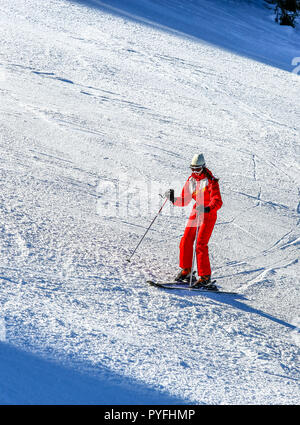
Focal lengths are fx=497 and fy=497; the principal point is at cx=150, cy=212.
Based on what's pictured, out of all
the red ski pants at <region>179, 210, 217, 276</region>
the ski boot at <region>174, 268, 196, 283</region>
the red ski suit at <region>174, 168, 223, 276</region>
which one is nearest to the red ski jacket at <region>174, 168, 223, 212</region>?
the red ski suit at <region>174, 168, 223, 276</region>

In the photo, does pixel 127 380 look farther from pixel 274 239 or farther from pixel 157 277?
pixel 274 239

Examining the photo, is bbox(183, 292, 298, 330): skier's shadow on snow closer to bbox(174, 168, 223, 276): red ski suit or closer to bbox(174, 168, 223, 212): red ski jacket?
bbox(174, 168, 223, 276): red ski suit

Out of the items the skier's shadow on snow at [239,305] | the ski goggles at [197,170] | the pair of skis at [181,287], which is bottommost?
the skier's shadow on snow at [239,305]

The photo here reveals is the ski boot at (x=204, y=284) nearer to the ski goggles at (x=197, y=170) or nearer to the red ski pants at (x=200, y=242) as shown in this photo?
the red ski pants at (x=200, y=242)

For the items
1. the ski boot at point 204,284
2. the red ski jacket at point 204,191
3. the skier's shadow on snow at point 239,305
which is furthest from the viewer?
the ski boot at point 204,284

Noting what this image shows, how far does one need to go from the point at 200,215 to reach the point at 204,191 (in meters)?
0.25

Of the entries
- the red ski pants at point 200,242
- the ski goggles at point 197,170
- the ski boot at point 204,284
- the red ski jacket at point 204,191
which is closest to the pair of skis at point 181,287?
the ski boot at point 204,284

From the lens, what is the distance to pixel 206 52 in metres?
16.2

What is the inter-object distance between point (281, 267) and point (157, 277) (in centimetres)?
194

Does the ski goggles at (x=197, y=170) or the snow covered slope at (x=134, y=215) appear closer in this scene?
the snow covered slope at (x=134, y=215)

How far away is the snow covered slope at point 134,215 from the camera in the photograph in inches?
147

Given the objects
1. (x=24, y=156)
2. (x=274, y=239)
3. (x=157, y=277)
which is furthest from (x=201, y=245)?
(x=24, y=156)

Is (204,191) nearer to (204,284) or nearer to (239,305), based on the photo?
(204,284)

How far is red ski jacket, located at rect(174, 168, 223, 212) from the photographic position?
16.1ft
